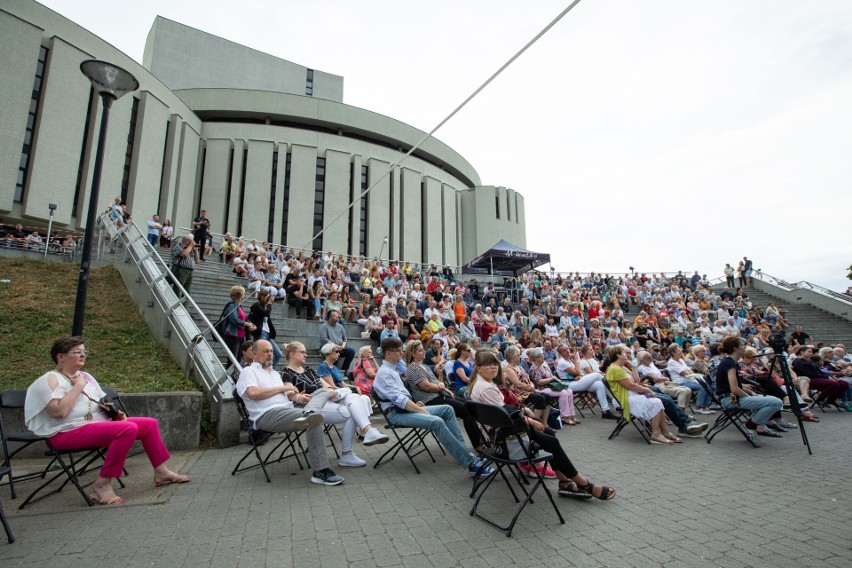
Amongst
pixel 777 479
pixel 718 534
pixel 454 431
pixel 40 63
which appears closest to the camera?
pixel 718 534

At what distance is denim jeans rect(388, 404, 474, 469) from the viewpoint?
4.63 meters

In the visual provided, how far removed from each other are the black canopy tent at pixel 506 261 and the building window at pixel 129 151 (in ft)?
69.6

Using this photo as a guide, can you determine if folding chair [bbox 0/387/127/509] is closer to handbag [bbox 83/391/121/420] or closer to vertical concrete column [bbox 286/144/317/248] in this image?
handbag [bbox 83/391/121/420]

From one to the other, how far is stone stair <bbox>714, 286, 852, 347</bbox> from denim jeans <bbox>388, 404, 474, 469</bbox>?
59.6ft

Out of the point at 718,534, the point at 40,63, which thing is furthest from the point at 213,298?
the point at 40,63

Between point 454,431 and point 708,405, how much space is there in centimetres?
709

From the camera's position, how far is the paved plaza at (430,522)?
283 cm

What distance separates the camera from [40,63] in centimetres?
2197

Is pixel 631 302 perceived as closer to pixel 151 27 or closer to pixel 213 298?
pixel 213 298

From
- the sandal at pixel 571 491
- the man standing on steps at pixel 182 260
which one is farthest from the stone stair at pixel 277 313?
the sandal at pixel 571 491

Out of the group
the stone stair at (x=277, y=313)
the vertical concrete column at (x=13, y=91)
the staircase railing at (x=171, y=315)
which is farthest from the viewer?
the vertical concrete column at (x=13, y=91)

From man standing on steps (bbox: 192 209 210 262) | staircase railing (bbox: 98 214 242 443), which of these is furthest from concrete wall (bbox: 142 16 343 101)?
staircase railing (bbox: 98 214 242 443)

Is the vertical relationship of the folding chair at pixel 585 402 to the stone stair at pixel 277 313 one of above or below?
below

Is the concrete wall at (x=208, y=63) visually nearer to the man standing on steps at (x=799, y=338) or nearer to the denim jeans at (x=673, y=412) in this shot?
the denim jeans at (x=673, y=412)
